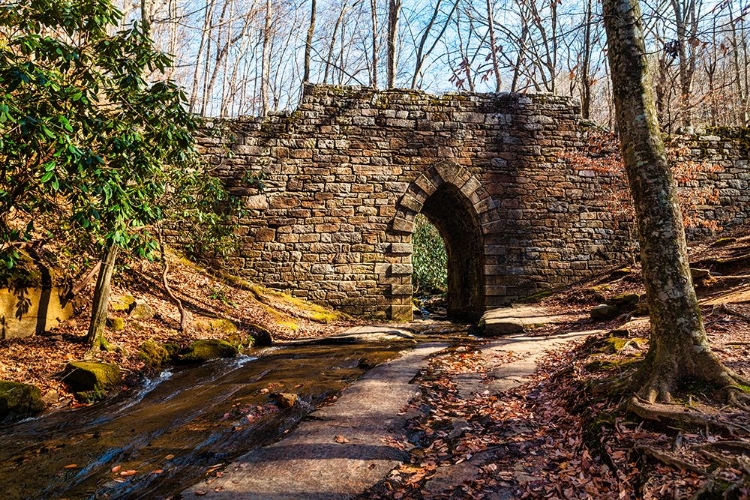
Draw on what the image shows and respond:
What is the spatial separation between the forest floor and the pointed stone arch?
4405mm

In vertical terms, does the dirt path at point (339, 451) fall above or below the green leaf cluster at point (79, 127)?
below

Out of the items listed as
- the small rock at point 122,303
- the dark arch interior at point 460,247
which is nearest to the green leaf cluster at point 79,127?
the small rock at point 122,303

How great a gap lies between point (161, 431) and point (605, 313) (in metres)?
6.27

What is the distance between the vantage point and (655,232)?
2.98m

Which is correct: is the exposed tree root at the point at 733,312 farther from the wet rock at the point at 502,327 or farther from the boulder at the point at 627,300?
the wet rock at the point at 502,327

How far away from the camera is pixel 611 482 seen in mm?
2146

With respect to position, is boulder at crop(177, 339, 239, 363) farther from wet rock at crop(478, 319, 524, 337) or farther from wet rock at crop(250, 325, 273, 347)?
wet rock at crop(478, 319, 524, 337)

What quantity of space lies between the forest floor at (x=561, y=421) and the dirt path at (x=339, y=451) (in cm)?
13

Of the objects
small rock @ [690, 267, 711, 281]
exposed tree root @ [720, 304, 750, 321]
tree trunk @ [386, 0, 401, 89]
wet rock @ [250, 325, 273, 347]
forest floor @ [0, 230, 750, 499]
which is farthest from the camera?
tree trunk @ [386, 0, 401, 89]

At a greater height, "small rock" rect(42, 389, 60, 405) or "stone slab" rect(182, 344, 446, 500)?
"stone slab" rect(182, 344, 446, 500)

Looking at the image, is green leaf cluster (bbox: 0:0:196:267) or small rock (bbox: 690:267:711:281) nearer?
green leaf cluster (bbox: 0:0:196:267)

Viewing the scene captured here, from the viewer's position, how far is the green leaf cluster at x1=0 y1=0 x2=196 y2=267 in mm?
3697

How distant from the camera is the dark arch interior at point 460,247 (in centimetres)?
1120

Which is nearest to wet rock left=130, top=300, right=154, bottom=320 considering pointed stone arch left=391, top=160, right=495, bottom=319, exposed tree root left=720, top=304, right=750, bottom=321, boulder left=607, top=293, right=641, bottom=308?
pointed stone arch left=391, top=160, right=495, bottom=319
